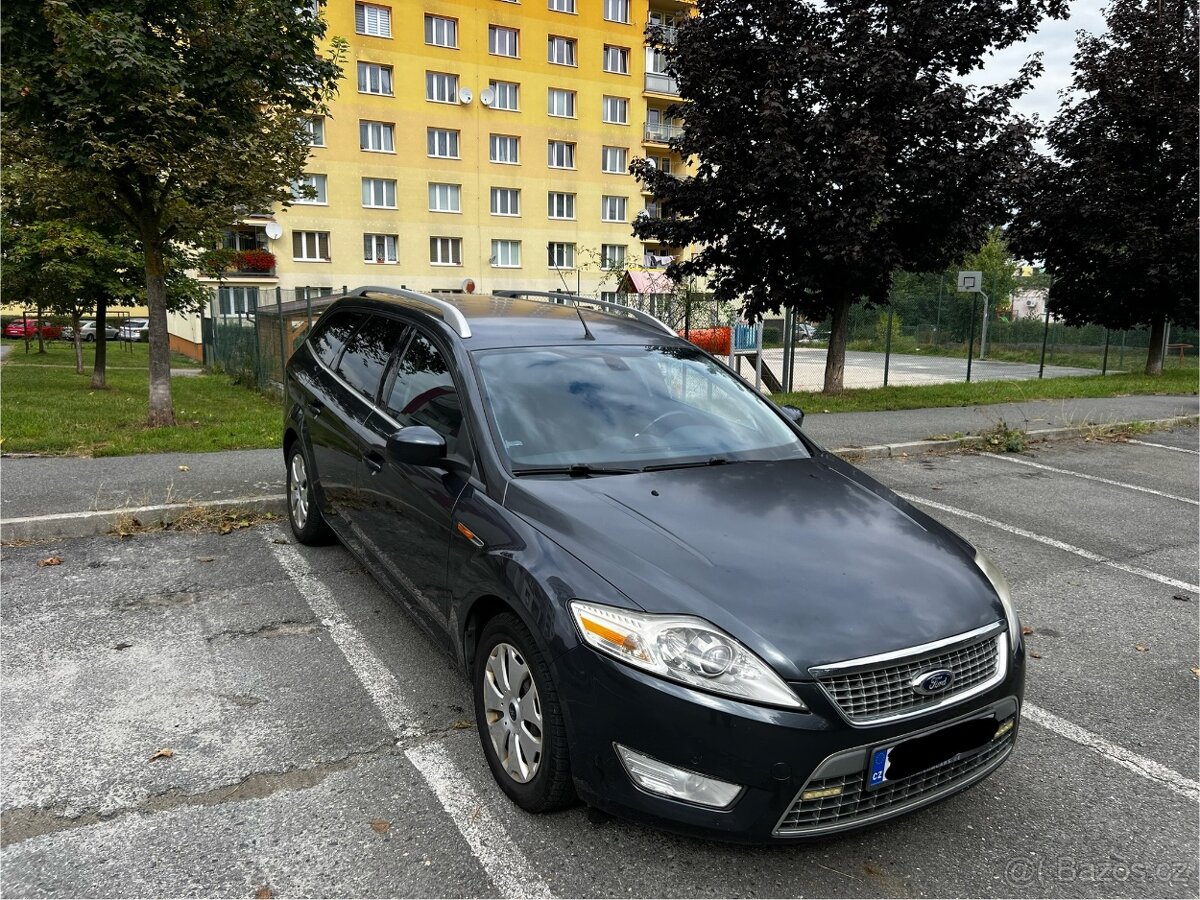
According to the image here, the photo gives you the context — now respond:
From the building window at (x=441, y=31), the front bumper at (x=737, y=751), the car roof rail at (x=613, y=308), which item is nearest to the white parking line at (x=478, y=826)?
the front bumper at (x=737, y=751)

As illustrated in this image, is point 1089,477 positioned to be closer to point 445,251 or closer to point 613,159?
point 445,251

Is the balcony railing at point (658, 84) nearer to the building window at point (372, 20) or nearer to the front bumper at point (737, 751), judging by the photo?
the building window at point (372, 20)

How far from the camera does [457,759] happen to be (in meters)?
3.05

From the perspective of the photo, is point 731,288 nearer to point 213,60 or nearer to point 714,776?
point 213,60

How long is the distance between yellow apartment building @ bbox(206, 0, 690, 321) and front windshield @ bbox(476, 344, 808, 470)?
3516 cm

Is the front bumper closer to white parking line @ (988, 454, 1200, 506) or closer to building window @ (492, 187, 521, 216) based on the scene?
white parking line @ (988, 454, 1200, 506)

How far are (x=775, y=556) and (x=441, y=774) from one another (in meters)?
1.40

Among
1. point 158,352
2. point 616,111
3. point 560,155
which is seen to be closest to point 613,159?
point 616,111

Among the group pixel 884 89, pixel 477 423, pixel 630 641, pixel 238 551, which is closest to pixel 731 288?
pixel 884 89

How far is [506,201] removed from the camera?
143 feet

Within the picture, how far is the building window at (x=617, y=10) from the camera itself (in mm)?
44312

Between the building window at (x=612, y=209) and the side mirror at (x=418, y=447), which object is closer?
the side mirror at (x=418, y=447)

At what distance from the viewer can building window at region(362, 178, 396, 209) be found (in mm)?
40781

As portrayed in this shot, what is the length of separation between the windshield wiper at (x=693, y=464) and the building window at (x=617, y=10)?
46675 millimetres
